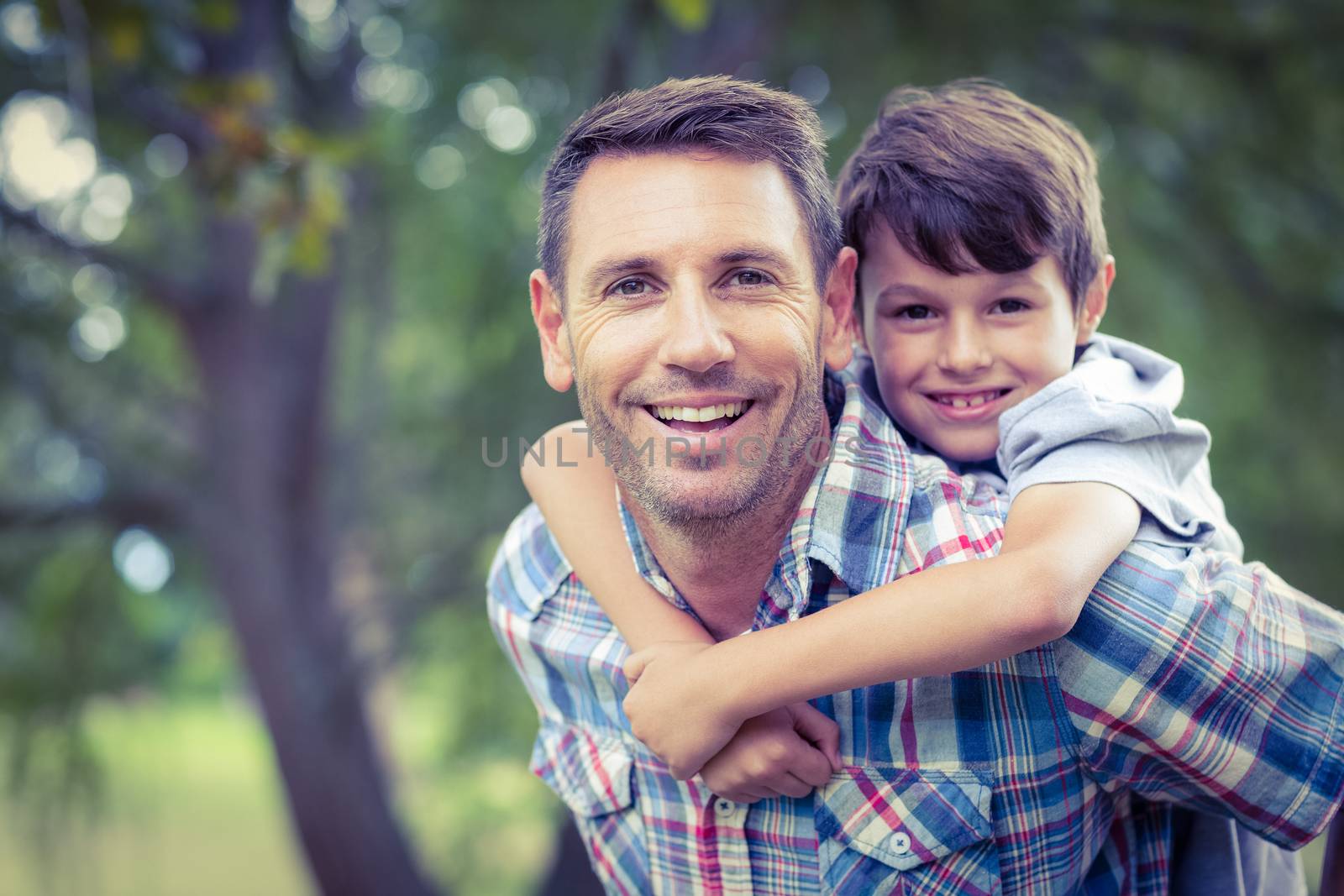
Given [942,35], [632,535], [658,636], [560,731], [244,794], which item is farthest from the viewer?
[244,794]

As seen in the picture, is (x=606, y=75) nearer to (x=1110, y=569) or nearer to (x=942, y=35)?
(x=942, y=35)

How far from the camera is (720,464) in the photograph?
1.84 metres

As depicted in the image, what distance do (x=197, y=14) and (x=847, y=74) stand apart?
264 cm

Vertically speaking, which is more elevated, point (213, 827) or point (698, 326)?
point (213, 827)

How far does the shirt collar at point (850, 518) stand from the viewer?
1.81 m

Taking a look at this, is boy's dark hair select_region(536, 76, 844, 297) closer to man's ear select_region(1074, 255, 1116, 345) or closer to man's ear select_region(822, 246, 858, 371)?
man's ear select_region(822, 246, 858, 371)

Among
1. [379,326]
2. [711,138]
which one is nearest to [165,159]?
[379,326]

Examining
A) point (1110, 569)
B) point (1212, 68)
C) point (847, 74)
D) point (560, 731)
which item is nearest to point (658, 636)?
point (560, 731)

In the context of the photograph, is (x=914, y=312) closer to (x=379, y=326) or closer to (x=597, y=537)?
(x=597, y=537)

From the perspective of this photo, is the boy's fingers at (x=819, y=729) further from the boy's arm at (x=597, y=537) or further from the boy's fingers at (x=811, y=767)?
the boy's arm at (x=597, y=537)

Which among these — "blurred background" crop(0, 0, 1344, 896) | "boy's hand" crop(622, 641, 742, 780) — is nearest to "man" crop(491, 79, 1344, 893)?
"boy's hand" crop(622, 641, 742, 780)

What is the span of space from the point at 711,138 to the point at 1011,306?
2.18ft

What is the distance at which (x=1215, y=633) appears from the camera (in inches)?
62.2

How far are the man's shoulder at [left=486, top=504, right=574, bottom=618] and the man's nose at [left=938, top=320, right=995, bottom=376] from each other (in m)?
0.81
